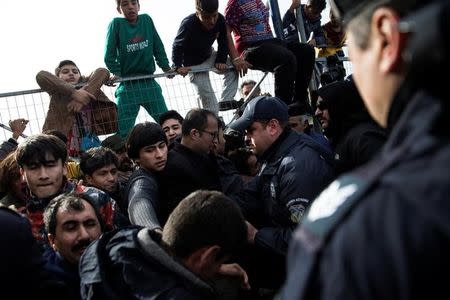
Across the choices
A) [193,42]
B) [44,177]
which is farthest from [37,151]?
[193,42]

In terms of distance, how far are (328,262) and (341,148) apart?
2.53 meters

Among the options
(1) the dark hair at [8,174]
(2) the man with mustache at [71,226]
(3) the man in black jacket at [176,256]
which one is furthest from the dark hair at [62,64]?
(3) the man in black jacket at [176,256]

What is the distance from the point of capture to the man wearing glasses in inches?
162

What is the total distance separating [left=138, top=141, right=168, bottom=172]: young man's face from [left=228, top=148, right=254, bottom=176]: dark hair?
1.14 m

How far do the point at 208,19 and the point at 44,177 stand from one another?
2.91 metres

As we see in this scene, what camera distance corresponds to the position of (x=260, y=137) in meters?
3.97

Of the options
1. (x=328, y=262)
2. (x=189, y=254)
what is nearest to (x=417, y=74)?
(x=328, y=262)

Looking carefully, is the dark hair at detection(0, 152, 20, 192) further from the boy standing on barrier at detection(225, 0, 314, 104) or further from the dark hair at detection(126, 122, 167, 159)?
the boy standing on barrier at detection(225, 0, 314, 104)

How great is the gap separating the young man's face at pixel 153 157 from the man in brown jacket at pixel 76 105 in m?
1.50

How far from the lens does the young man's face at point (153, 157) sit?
428 centimetres

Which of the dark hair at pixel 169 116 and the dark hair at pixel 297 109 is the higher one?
the dark hair at pixel 169 116

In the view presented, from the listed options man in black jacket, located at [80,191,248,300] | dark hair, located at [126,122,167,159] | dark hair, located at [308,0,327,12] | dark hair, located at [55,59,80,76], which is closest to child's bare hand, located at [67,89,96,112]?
dark hair, located at [55,59,80,76]

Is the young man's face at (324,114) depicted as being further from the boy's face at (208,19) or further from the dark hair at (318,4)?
the dark hair at (318,4)

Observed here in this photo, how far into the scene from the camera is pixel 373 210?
91cm
